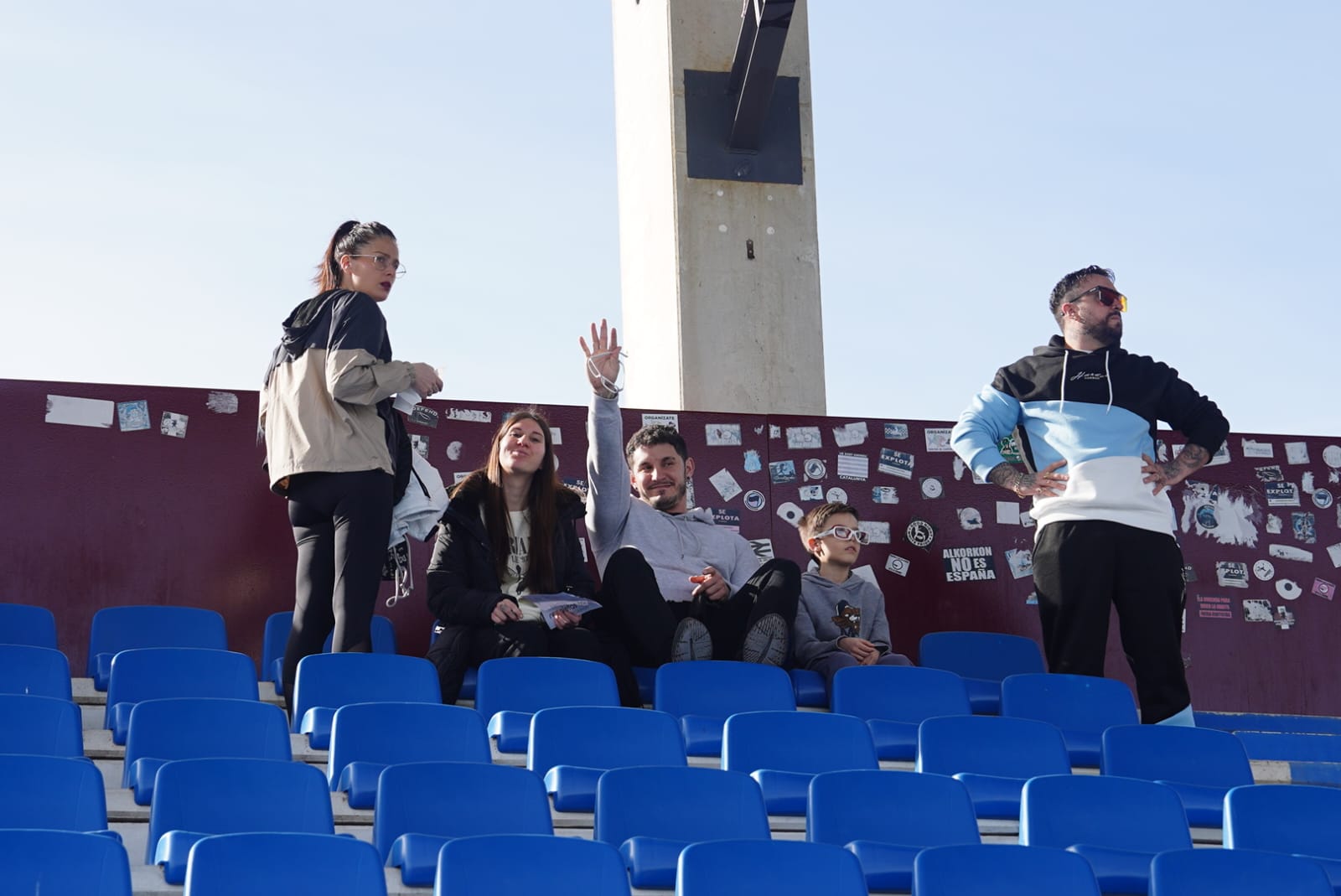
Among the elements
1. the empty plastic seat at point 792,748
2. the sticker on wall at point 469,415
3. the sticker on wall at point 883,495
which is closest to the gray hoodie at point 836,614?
the sticker on wall at point 883,495

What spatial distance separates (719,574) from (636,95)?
3710 millimetres

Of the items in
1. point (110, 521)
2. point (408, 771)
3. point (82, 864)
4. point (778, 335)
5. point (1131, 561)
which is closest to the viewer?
point (82, 864)

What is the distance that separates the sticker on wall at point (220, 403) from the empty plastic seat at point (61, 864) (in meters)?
3.56

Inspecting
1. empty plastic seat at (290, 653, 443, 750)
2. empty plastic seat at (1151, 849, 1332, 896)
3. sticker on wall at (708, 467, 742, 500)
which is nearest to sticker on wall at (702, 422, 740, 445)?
sticker on wall at (708, 467, 742, 500)

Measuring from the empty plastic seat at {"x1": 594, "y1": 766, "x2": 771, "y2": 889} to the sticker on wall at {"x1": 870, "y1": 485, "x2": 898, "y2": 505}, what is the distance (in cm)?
320

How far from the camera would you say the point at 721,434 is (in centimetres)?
662

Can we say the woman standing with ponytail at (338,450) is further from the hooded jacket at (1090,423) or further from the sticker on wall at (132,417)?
the hooded jacket at (1090,423)

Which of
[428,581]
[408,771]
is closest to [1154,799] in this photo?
[408,771]

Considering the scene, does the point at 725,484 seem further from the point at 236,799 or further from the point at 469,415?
the point at 236,799

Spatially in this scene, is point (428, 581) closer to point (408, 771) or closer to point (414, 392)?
point (414, 392)

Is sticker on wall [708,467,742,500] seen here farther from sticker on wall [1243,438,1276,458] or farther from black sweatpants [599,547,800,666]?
sticker on wall [1243,438,1276,458]

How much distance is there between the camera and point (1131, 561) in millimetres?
5090

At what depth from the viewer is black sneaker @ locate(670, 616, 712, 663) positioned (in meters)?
4.98

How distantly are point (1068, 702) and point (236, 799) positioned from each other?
2.72 meters
